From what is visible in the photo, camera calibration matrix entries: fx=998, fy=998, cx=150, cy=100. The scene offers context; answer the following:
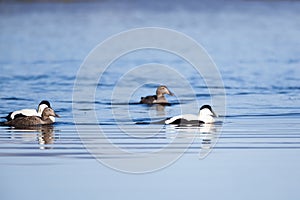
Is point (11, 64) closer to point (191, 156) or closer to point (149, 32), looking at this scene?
point (149, 32)

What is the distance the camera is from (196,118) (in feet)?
52.4

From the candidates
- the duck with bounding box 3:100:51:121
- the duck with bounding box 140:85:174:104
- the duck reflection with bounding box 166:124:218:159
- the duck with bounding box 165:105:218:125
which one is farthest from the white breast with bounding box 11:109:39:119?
the duck with bounding box 140:85:174:104

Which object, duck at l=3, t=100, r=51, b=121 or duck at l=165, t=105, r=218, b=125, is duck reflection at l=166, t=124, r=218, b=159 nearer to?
duck at l=165, t=105, r=218, b=125

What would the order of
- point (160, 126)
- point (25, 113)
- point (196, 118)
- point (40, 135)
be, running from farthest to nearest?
point (25, 113) → point (196, 118) → point (160, 126) → point (40, 135)

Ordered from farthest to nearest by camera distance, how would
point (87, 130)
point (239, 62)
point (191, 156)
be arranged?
point (239, 62) → point (87, 130) → point (191, 156)

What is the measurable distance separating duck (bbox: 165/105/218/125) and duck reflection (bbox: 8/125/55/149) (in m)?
1.96

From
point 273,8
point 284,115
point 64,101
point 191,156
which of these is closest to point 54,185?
point 191,156

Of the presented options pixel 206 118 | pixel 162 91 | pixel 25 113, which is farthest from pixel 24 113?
pixel 162 91

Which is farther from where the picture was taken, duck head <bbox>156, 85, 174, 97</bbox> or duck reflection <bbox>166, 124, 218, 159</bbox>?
duck head <bbox>156, 85, 174, 97</bbox>

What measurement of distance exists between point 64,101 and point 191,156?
6970mm

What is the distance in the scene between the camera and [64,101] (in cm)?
1908

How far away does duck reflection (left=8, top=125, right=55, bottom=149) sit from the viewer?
13.9 metres

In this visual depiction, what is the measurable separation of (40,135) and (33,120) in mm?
1453

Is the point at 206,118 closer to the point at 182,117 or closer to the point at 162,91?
the point at 182,117
